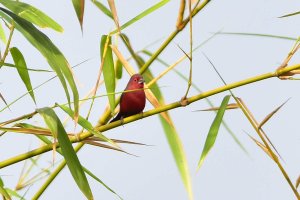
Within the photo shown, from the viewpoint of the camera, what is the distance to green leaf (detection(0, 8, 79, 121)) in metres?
1.22

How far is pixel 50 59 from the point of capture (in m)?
1.24

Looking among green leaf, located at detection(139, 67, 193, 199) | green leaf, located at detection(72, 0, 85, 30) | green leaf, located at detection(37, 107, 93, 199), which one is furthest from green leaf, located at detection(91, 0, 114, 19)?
green leaf, located at detection(37, 107, 93, 199)

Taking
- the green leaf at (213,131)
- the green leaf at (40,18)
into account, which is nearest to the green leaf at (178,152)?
the green leaf at (213,131)

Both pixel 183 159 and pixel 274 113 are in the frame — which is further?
pixel 183 159

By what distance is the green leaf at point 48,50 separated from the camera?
4.00ft

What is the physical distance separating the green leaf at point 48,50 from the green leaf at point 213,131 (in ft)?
1.27

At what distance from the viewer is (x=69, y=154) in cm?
128

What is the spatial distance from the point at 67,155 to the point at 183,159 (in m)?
0.39

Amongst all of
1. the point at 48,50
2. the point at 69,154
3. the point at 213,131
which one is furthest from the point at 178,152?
the point at 48,50

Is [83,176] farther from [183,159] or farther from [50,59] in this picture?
[183,159]

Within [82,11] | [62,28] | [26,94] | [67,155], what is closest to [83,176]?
[67,155]

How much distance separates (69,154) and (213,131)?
1.32ft

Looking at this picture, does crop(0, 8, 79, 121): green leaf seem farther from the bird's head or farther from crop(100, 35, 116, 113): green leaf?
the bird's head

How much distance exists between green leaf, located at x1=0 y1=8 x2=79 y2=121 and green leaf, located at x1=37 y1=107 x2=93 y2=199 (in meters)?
0.06
